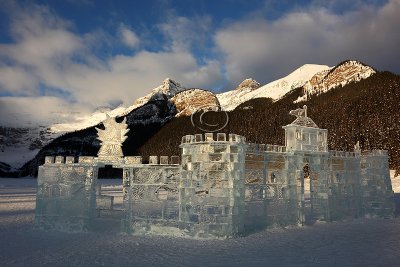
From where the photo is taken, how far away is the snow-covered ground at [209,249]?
15031 millimetres

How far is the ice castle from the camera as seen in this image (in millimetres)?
20234

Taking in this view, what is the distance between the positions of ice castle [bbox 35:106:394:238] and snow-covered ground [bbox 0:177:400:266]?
1095 mm

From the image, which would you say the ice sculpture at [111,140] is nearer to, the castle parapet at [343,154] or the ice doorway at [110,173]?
the castle parapet at [343,154]

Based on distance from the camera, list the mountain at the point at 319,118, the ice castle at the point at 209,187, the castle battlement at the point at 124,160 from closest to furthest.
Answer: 1. the ice castle at the point at 209,187
2. the castle battlement at the point at 124,160
3. the mountain at the point at 319,118

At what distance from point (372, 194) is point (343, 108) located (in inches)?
2547

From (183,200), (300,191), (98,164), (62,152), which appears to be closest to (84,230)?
(98,164)

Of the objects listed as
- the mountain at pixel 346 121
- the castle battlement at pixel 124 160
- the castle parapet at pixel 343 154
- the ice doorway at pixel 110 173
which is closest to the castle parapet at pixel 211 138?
the castle battlement at pixel 124 160

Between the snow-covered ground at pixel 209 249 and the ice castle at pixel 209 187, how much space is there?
110 cm

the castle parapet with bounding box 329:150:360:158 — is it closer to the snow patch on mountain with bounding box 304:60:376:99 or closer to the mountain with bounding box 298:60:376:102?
the mountain with bounding box 298:60:376:102

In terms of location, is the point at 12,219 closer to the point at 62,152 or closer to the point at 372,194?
the point at 372,194

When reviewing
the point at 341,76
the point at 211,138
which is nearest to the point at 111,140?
the point at 211,138

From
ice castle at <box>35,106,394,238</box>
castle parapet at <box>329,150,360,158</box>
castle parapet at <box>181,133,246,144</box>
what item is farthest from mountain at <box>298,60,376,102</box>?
castle parapet at <box>181,133,246,144</box>

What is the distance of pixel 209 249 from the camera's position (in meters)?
17.2

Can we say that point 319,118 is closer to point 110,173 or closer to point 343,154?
point 110,173
